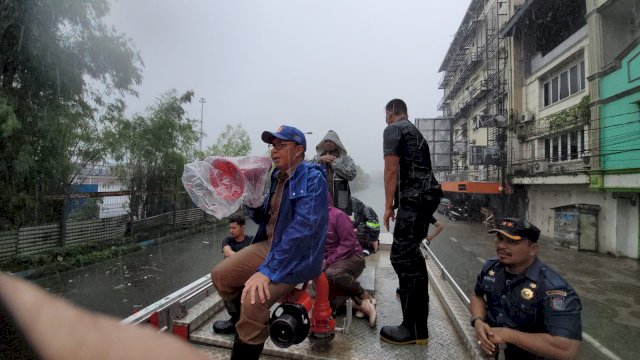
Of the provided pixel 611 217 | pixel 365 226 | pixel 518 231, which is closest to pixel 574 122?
pixel 611 217

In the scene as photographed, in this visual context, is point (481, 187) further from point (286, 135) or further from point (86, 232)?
point (286, 135)

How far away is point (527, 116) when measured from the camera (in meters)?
20.0

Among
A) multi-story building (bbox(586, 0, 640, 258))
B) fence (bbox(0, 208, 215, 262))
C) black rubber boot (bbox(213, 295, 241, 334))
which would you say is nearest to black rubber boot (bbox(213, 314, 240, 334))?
black rubber boot (bbox(213, 295, 241, 334))

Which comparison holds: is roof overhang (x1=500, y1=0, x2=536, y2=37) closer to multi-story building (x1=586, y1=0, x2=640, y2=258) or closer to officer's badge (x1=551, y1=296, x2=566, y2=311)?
multi-story building (x1=586, y1=0, x2=640, y2=258)

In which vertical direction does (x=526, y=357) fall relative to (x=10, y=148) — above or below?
below

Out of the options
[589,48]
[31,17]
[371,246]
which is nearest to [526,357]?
[371,246]

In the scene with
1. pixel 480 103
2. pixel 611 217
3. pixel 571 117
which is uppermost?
pixel 480 103

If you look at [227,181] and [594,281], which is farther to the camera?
[594,281]

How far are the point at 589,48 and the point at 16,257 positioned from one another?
69.9 feet

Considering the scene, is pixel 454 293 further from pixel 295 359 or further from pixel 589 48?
pixel 589 48

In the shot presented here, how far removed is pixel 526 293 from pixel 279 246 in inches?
66.6

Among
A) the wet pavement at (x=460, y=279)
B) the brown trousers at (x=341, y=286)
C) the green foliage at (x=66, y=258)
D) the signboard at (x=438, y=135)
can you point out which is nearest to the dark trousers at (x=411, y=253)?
the brown trousers at (x=341, y=286)

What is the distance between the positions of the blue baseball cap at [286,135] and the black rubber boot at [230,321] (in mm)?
1071

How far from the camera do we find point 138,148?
45.9ft
